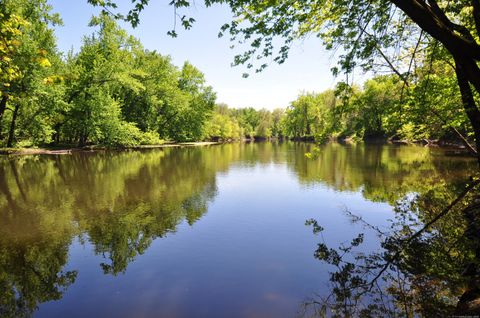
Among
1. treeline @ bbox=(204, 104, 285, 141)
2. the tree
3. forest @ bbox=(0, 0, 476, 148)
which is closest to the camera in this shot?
the tree

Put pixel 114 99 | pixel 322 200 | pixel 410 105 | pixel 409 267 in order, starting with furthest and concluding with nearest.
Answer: pixel 114 99, pixel 322 200, pixel 410 105, pixel 409 267

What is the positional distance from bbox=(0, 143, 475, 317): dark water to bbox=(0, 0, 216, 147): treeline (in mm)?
18048

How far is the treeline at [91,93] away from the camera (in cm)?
3822

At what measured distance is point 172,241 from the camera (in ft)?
33.9

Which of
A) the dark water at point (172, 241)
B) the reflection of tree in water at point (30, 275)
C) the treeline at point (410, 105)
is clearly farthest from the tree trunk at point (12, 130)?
the treeline at point (410, 105)

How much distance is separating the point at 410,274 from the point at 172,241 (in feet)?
23.1

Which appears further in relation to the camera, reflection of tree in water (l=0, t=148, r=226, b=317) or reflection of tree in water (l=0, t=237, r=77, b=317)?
reflection of tree in water (l=0, t=148, r=226, b=317)

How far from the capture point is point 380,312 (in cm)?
596

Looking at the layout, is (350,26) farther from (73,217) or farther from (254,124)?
(254,124)

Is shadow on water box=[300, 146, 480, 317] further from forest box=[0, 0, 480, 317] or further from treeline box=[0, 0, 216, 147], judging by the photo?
treeline box=[0, 0, 216, 147]

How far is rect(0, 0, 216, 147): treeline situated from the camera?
125 ft

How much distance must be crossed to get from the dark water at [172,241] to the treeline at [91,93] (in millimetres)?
18048

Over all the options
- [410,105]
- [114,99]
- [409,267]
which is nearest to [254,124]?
[114,99]

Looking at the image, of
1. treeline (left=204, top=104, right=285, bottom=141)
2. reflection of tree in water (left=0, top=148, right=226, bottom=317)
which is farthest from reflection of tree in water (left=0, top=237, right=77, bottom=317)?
treeline (left=204, top=104, right=285, bottom=141)
